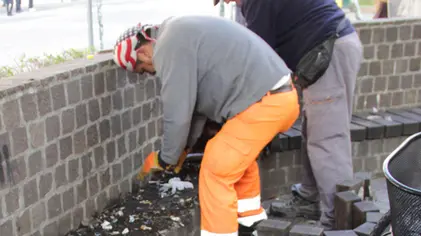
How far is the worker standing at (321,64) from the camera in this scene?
3764 mm

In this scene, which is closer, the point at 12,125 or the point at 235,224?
the point at 12,125

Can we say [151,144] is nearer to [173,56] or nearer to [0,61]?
[173,56]

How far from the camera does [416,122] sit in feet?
17.4

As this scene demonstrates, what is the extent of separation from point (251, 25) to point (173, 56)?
3.50 feet

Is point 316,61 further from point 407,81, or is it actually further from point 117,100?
point 407,81

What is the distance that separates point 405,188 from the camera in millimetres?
1944

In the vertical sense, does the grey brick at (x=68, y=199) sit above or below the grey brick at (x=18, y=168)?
below

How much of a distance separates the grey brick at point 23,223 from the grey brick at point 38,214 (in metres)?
0.04

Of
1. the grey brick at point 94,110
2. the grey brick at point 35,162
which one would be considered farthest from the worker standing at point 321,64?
the grey brick at point 35,162

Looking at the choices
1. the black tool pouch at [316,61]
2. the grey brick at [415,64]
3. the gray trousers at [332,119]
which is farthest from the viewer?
the grey brick at [415,64]

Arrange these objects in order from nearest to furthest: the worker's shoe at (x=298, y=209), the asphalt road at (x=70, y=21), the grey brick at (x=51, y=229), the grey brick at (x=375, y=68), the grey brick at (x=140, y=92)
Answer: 1. the grey brick at (x=51, y=229)
2. the grey brick at (x=140, y=92)
3. the worker's shoe at (x=298, y=209)
4. the grey brick at (x=375, y=68)
5. the asphalt road at (x=70, y=21)

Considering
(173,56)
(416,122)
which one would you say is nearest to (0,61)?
(173,56)

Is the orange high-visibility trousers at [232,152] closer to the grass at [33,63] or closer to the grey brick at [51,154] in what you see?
the grey brick at [51,154]

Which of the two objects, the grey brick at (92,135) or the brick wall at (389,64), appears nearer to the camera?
the grey brick at (92,135)
